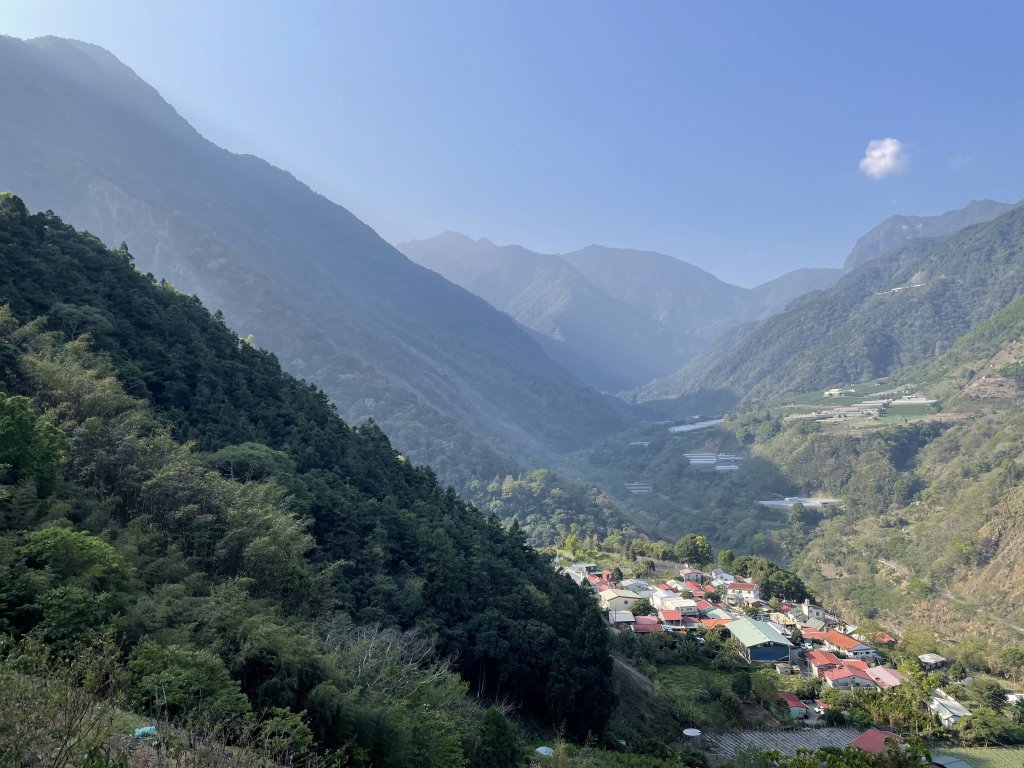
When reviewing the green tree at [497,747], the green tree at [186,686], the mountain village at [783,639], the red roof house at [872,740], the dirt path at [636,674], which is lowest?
the dirt path at [636,674]

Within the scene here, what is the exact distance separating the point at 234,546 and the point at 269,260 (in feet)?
442

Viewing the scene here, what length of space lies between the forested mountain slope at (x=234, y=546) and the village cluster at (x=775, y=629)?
411 inches

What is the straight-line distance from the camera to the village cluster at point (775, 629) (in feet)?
95.6

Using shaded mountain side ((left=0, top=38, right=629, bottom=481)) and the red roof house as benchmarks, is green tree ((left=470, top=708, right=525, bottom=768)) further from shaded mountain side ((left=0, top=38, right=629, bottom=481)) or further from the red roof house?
shaded mountain side ((left=0, top=38, right=629, bottom=481))

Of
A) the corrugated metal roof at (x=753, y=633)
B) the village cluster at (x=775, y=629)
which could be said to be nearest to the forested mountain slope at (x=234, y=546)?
the village cluster at (x=775, y=629)

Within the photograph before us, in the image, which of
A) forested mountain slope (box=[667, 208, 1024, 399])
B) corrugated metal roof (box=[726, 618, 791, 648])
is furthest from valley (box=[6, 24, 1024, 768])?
forested mountain slope (box=[667, 208, 1024, 399])

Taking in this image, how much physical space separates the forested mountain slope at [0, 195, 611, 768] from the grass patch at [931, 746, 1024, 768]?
14.6m

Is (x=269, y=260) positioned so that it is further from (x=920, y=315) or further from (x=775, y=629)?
(x=920, y=315)

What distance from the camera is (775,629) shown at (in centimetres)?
3406

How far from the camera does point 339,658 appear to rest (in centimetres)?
1209

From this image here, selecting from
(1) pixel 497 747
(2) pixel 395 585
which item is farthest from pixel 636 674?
(1) pixel 497 747

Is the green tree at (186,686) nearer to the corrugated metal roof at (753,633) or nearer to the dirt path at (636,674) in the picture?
the dirt path at (636,674)

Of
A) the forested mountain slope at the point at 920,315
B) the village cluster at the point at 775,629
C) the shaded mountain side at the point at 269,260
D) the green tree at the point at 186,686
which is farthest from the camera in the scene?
the forested mountain slope at the point at 920,315

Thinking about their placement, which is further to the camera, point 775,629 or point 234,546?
point 775,629
